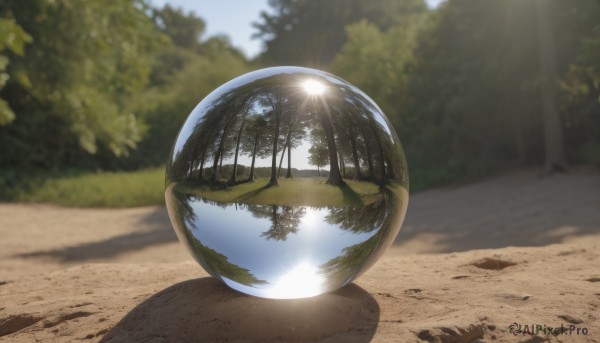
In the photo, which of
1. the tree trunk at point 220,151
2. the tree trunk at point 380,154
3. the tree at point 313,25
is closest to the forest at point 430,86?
the tree trunk at point 380,154

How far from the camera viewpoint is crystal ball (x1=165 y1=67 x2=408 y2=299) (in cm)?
312

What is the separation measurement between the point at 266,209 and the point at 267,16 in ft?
166

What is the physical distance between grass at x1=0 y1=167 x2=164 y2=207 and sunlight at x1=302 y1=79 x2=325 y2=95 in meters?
13.0

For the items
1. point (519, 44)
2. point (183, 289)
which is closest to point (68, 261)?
point (183, 289)

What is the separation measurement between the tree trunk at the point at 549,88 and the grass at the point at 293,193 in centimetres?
1335

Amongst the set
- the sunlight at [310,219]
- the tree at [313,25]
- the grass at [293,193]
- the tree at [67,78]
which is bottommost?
the sunlight at [310,219]

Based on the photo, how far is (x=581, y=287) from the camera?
13.2 ft

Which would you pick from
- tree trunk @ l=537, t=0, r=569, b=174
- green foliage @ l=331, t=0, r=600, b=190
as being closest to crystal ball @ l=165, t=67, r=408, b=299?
green foliage @ l=331, t=0, r=600, b=190

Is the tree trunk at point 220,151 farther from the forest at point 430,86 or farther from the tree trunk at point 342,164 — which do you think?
the forest at point 430,86

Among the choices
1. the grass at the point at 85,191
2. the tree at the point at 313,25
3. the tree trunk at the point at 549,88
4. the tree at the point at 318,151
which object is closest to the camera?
the tree at the point at 318,151

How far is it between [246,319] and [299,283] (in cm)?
41

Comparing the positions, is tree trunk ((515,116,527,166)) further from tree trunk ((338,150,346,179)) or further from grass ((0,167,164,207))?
tree trunk ((338,150,346,179))

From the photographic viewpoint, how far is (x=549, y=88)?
14586 millimetres

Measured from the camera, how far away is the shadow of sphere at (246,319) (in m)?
3.16
